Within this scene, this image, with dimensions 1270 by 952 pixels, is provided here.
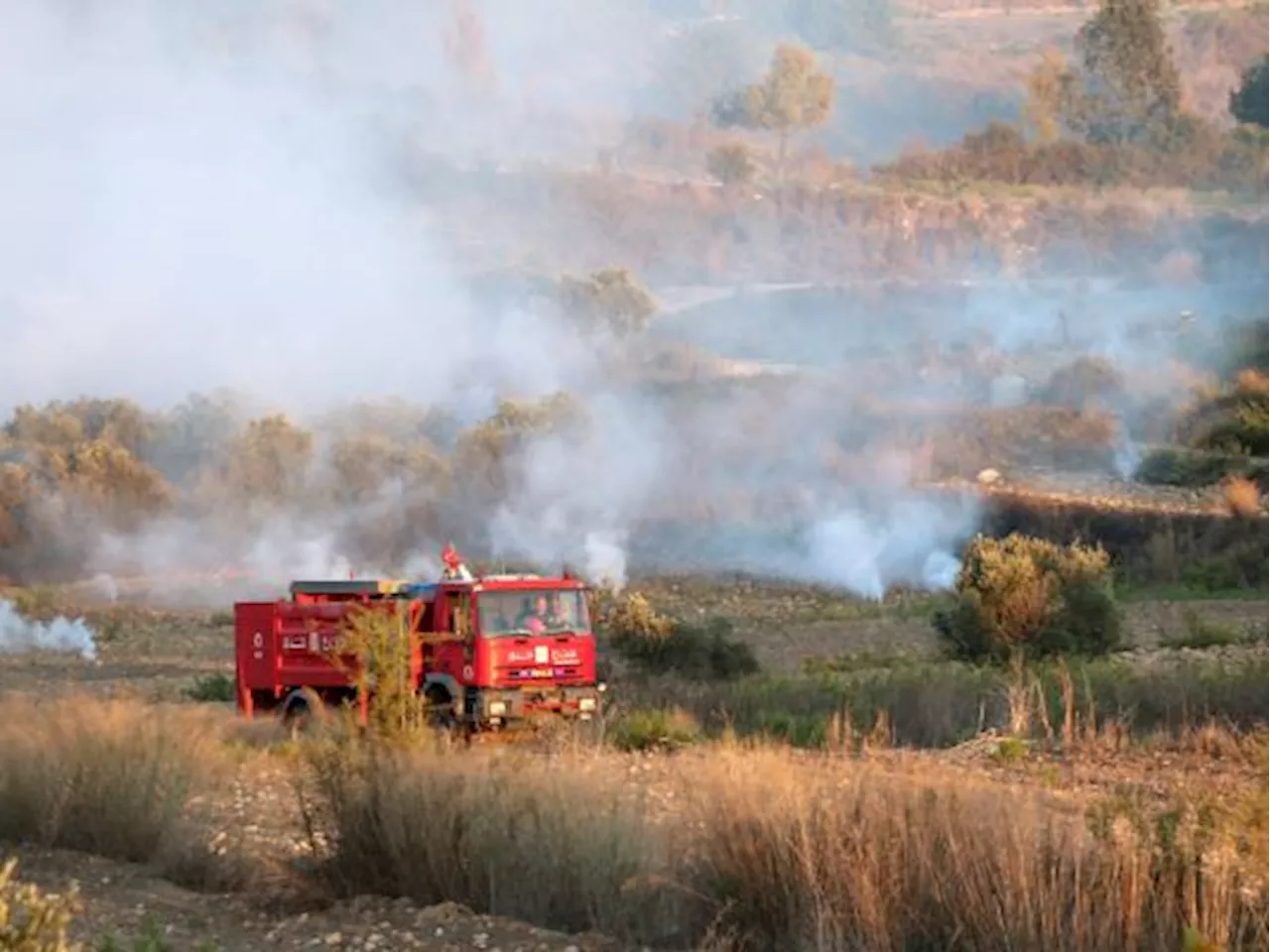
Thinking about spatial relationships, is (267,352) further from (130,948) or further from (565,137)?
(130,948)

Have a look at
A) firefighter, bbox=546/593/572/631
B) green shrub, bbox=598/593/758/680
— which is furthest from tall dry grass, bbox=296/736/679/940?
green shrub, bbox=598/593/758/680

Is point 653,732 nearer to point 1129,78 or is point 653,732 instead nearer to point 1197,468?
point 1197,468

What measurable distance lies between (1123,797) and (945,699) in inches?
475

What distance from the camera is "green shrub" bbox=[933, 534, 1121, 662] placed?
30297mm

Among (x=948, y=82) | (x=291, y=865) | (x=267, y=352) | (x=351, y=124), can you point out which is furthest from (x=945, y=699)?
(x=948, y=82)

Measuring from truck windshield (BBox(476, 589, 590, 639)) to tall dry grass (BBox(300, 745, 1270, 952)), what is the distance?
9.51 meters

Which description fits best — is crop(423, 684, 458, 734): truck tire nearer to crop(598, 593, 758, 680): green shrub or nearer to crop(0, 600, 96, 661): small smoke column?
crop(598, 593, 758, 680): green shrub

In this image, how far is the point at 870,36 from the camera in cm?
13100

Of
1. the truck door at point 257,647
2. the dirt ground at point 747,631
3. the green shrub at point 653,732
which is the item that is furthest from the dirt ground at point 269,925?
the dirt ground at point 747,631

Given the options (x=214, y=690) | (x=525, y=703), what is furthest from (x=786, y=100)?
(x=525, y=703)

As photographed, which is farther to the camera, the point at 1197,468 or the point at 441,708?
the point at 1197,468

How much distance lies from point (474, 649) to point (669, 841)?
444 inches

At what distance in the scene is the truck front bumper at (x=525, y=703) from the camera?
23344 mm

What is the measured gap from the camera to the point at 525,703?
2347 centimetres
